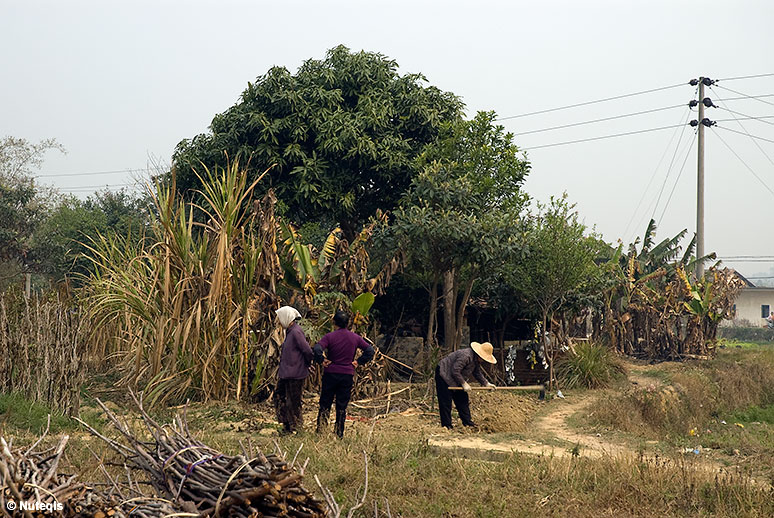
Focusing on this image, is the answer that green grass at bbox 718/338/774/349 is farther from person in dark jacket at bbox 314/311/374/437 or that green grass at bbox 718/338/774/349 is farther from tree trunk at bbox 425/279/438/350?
person in dark jacket at bbox 314/311/374/437

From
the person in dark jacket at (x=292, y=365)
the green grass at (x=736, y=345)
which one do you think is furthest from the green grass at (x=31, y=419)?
the green grass at (x=736, y=345)

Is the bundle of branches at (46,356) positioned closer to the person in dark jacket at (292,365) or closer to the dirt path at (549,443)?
the person in dark jacket at (292,365)

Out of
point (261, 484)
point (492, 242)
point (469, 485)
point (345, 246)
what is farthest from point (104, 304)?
point (261, 484)

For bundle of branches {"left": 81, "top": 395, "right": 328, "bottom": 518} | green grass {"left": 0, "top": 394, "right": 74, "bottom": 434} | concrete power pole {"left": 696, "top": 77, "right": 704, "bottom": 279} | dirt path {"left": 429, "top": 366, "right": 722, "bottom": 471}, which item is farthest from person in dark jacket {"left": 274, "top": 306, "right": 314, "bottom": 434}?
concrete power pole {"left": 696, "top": 77, "right": 704, "bottom": 279}

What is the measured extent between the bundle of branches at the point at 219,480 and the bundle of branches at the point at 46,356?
5.26 meters

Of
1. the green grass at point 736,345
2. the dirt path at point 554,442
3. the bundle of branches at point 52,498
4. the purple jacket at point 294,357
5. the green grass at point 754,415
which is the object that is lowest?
the green grass at point 754,415

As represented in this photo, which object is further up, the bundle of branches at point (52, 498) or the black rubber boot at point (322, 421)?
the bundle of branches at point (52, 498)

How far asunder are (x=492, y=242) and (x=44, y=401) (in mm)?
7681

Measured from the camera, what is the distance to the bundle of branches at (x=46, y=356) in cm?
948

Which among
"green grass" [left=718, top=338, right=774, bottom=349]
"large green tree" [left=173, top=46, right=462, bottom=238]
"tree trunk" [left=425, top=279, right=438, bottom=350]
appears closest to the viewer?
"tree trunk" [left=425, top=279, right=438, bottom=350]

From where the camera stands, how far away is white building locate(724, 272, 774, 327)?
44500 millimetres

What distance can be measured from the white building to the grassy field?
35.9 metres

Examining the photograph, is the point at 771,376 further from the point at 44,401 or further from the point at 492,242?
the point at 44,401

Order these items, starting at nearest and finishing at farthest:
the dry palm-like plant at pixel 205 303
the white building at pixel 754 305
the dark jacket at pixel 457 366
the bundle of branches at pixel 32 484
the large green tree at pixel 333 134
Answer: the bundle of branches at pixel 32 484 → the dark jacket at pixel 457 366 → the dry palm-like plant at pixel 205 303 → the large green tree at pixel 333 134 → the white building at pixel 754 305
